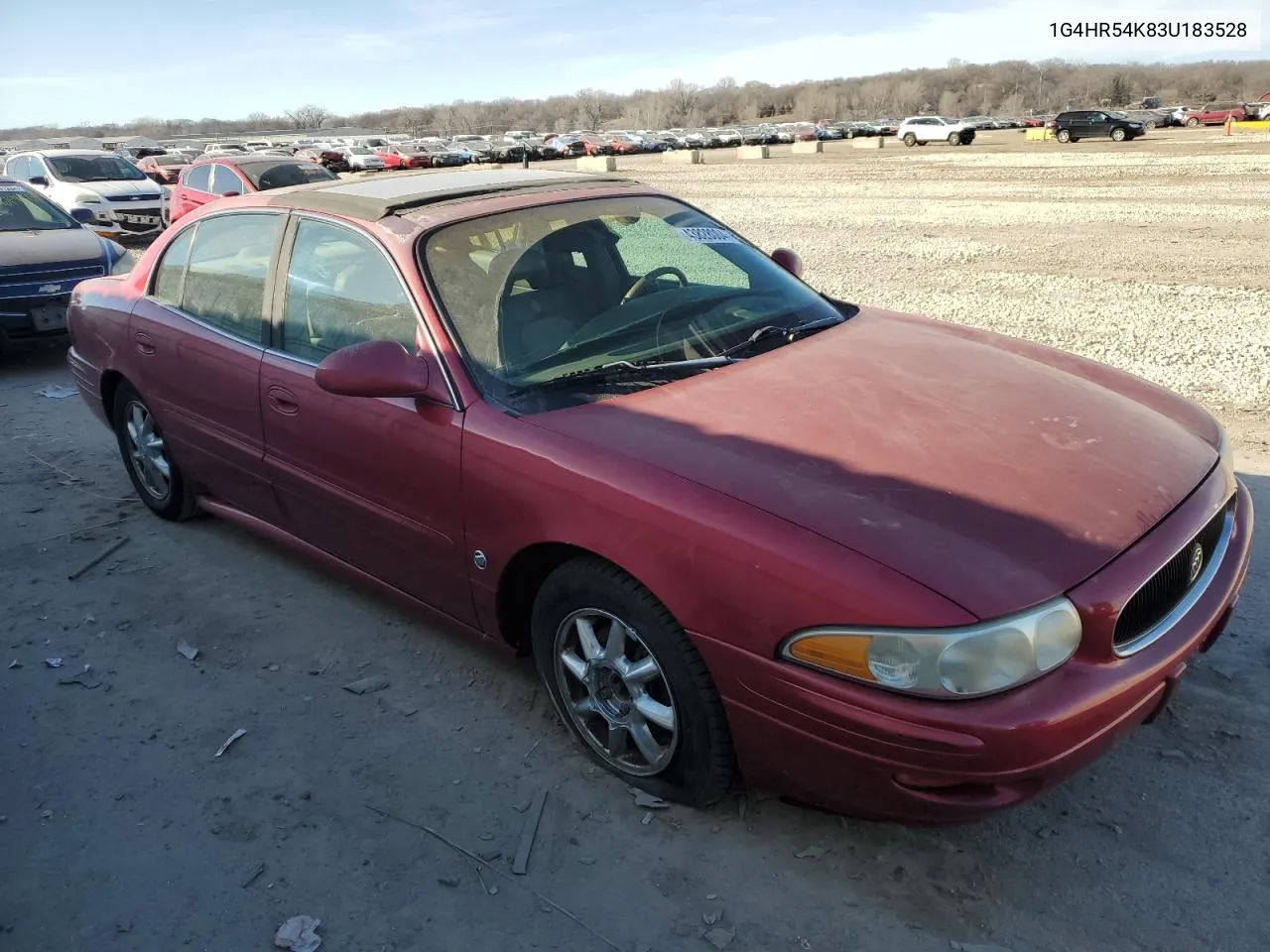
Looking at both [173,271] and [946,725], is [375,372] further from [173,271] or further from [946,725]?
[173,271]

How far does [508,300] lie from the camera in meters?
3.22

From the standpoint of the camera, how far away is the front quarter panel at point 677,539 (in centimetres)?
217

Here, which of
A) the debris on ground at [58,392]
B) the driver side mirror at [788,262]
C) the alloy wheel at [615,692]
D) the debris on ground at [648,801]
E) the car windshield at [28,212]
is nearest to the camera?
the alloy wheel at [615,692]

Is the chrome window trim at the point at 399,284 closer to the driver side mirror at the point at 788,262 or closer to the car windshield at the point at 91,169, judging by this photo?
the driver side mirror at the point at 788,262

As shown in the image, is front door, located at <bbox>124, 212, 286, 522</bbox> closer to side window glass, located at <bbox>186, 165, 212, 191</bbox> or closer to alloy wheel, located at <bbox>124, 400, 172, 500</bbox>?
alloy wheel, located at <bbox>124, 400, 172, 500</bbox>

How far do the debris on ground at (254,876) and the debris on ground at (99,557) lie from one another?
7.70 feet

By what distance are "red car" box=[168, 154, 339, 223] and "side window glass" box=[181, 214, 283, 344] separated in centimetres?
1112

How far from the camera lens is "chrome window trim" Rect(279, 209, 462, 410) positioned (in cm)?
299

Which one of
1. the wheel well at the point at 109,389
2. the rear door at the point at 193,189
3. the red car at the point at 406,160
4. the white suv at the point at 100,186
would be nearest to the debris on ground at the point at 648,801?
the wheel well at the point at 109,389

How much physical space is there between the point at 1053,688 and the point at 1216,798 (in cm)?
93

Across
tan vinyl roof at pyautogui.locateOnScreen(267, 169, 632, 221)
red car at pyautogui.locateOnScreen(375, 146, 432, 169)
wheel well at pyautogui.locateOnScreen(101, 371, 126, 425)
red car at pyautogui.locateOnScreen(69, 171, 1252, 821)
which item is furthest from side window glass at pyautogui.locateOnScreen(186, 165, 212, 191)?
red car at pyautogui.locateOnScreen(375, 146, 432, 169)

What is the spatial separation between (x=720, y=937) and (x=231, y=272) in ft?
10.5

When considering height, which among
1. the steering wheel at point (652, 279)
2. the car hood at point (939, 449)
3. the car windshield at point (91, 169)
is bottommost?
the car hood at point (939, 449)

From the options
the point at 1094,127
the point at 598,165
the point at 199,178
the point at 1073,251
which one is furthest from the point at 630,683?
the point at 1094,127
